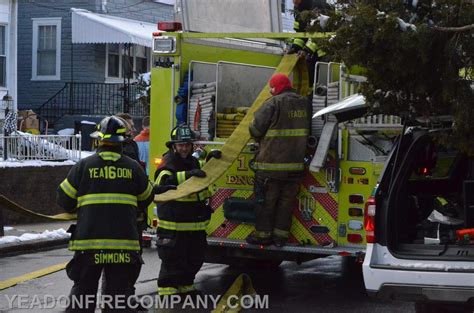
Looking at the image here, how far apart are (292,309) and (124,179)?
2694 millimetres

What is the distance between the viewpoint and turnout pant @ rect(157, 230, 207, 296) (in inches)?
359

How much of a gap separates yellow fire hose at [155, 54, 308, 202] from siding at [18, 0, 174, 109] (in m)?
16.6

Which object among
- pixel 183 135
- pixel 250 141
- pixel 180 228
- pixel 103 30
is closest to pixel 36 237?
pixel 250 141

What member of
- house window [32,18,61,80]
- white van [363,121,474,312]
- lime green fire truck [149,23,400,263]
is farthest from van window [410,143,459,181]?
house window [32,18,61,80]

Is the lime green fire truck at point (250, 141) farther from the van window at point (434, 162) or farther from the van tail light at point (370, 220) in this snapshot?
the van tail light at point (370, 220)

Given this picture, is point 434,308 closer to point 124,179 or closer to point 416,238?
point 416,238

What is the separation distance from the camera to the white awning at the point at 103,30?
24844 mm

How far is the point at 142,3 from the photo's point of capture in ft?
91.5

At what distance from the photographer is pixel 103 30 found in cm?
2516

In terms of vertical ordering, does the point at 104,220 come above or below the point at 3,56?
below

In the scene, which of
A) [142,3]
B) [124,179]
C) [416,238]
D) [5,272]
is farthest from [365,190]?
[142,3]

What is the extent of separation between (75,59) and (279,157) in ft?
58.6

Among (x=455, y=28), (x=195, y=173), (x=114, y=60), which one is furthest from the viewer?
(x=114, y=60)

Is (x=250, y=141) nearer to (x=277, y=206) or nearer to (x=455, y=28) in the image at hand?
(x=277, y=206)
